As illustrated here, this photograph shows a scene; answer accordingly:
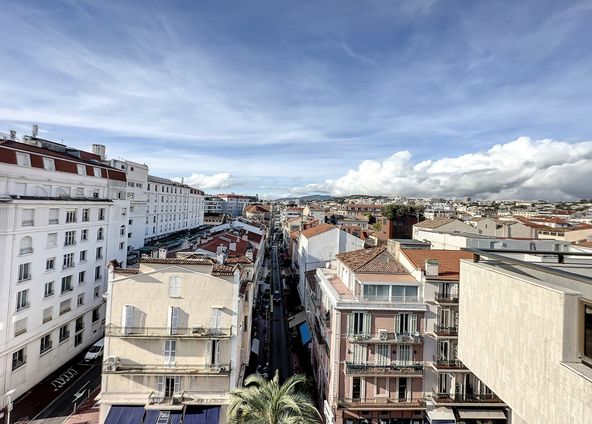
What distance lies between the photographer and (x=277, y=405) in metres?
17.0

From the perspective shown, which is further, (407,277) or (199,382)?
(407,277)

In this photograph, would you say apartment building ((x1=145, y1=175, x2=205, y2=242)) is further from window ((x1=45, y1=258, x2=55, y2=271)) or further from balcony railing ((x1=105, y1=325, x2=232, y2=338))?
balcony railing ((x1=105, y1=325, x2=232, y2=338))

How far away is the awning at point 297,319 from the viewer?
43.4m

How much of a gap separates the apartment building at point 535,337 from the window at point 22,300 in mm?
33614

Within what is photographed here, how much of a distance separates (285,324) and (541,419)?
4037 centimetres

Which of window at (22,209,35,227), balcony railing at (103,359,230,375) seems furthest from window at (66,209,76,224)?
balcony railing at (103,359,230,375)

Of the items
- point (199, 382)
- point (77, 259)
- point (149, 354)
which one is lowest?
point (199, 382)

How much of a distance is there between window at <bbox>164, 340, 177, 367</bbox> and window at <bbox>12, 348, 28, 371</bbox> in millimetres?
14378

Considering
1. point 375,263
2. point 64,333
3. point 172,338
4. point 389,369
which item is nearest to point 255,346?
point 172,338

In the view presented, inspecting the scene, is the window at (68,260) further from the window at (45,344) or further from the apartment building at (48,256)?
the window at (45,344)

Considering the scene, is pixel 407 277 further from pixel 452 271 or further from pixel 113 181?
pixel 113 181

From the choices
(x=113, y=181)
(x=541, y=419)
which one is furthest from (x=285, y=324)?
(x=541, y=419)

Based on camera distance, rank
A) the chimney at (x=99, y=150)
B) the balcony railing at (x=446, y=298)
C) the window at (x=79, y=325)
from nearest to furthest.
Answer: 1. the balcony railing at (x=446, y=298)
2. the window at (x=79, y=325)
3. the chimney at (x=99, y=150)

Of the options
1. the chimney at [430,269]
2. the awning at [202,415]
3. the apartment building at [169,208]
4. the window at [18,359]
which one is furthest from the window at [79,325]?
the apartment building at [169,208]
